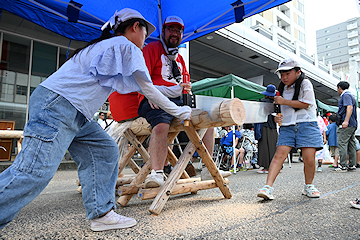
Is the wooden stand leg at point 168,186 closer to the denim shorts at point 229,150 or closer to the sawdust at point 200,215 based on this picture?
the sawdust at point 200,215

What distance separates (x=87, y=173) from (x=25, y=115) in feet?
29.7

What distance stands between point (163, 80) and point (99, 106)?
114 cm

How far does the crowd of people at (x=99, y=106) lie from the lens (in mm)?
1372

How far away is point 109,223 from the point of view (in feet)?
5.93

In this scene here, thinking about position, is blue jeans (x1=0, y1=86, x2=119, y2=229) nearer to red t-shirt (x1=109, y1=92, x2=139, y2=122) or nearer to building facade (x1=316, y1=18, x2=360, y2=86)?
red t-shirt (x1=109, y1=92, x2=139, y2=122)

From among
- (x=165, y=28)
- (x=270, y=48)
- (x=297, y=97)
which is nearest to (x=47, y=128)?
(x=165, y=28)

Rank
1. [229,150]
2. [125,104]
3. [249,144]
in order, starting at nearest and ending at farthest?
[125,104]
[229,150]
[249,144]

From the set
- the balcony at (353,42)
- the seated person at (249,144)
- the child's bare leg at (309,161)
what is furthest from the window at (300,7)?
the balcony at (353,42)

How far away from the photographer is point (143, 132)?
3008 mm

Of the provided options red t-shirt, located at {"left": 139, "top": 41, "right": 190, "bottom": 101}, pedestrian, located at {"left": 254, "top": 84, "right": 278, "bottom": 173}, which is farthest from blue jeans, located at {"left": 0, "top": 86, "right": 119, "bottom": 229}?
pedestrian, located at {"left": 254, "top": 84, "right": 278, "bottom": 173}

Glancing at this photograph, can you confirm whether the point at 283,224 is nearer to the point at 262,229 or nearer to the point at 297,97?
the point at 262,229

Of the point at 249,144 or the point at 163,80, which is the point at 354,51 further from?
the point at 163,80

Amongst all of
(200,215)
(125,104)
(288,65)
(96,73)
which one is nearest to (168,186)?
(200,215)

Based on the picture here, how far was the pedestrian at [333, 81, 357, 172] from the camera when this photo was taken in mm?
5436
